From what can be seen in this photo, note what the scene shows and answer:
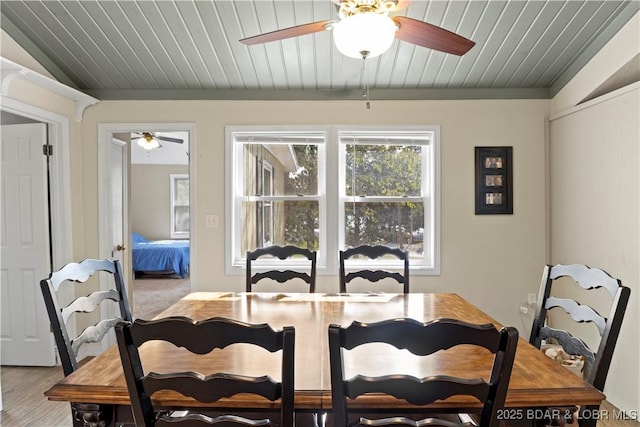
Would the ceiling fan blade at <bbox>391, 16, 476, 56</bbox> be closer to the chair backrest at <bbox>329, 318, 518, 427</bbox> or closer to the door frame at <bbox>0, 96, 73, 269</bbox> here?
the chair backrest at <bbox>329, 318, 518, 427</bbox>

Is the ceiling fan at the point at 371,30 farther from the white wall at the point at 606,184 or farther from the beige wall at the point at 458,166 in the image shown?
the beige wall at the point at 458,166

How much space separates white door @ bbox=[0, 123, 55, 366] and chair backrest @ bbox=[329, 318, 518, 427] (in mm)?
3214

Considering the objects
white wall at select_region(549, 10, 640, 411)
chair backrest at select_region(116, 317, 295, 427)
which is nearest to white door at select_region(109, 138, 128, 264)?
chair backrest at select_region(116, 317, 295, 427)

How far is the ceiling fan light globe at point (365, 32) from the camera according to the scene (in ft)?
5.23

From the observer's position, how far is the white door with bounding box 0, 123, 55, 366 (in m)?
3.31

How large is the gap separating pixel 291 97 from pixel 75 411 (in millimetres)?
2819

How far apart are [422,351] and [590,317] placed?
105 centimetres

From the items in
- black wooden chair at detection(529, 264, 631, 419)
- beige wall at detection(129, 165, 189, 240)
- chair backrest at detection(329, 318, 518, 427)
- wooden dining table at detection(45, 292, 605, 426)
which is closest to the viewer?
chair backrest at detection(329, 318, 518, 427)

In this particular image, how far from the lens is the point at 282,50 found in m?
3.01

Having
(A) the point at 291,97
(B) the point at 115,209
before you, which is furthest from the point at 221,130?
(B) the point at 115,209

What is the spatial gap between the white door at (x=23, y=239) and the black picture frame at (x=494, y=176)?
358 cm

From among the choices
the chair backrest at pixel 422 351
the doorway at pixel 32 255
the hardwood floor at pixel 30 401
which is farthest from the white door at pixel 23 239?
the chair backrest at pixel 422 351

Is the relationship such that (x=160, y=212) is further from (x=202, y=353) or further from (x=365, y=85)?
Result: (x=202, y=353)

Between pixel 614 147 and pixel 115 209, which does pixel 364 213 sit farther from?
pixel 115 209
